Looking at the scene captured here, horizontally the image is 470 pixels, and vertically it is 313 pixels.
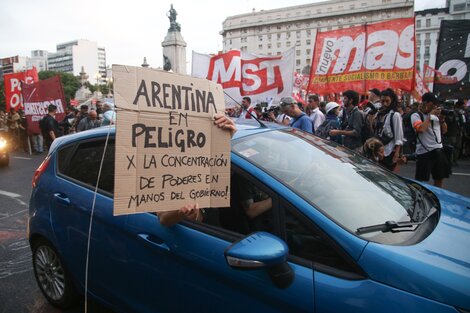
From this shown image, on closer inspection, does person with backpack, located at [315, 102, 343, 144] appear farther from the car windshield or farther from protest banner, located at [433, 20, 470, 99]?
the car windshield

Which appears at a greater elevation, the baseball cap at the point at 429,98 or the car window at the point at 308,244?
the baseball cap at the point at 429,98

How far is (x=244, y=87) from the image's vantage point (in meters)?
9.08

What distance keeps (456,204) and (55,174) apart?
2.90 meters

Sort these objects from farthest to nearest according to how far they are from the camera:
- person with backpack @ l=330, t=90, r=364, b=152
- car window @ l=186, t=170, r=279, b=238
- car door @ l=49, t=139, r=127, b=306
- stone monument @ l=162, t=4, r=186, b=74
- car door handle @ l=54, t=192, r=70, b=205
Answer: stone monument @ l=162, t=4, r=186, b=74 < person with backpack @ l=330, t=90, r=364, b=152 < car door handle @ l=54, t=192, r=70, b=205 < car door @ l=49, t=139, r=127, b=306 < car window @ l=186, t=170, r=279, b=238

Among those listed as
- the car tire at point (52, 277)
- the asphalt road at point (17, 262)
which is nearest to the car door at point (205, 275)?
the car tire at point (52, 277)

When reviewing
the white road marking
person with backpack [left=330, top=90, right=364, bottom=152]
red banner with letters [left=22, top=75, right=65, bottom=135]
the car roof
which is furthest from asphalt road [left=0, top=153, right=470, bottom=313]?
red banner with letters [left=22, top=75, right=65, bottom=135]

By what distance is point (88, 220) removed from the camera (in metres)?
2.41

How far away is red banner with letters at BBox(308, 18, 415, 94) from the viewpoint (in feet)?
27.4

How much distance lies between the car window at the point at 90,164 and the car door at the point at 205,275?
45 centimetres

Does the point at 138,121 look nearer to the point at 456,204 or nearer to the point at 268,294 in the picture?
the point at 268,294

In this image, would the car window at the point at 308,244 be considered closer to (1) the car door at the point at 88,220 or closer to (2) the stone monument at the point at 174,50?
(1) the car door at the point at 88,220

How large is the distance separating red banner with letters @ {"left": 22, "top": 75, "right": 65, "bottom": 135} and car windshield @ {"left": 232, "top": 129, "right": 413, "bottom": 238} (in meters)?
10.7

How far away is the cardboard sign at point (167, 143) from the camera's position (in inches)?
63.1

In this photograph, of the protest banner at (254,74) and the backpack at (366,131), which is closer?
the backpack at (366,131)
